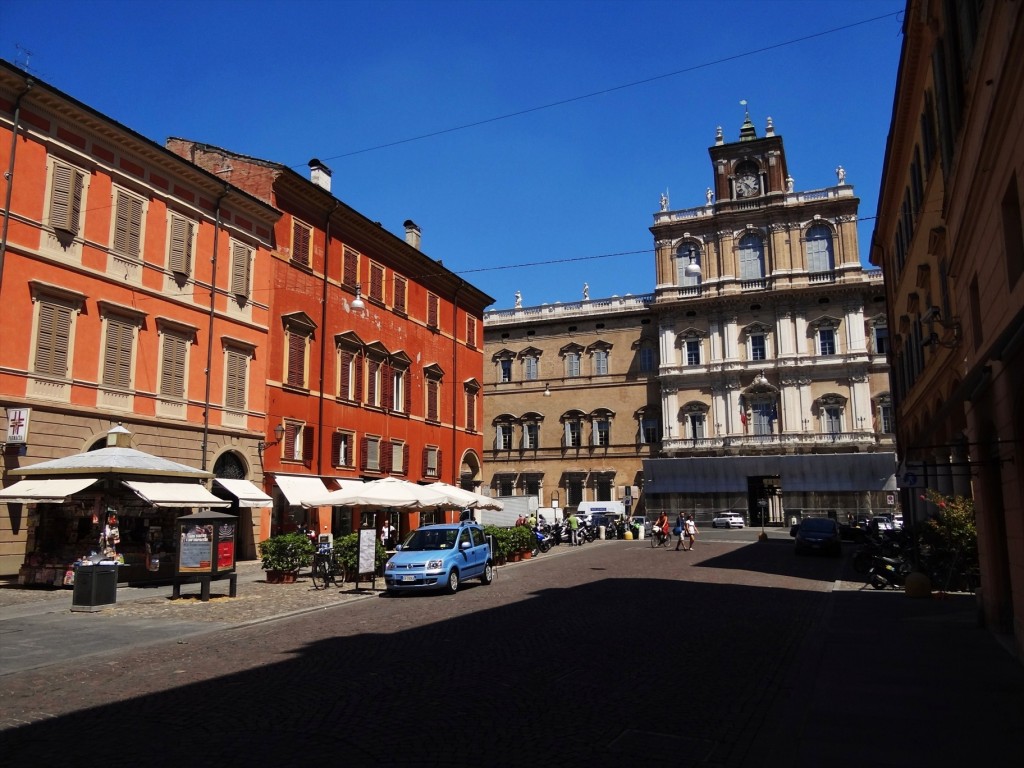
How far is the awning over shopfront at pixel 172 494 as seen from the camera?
1964 cm

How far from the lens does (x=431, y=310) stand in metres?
40.5

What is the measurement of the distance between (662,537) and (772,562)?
9.41m

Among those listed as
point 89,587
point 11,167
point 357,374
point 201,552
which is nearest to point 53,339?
point 11,167

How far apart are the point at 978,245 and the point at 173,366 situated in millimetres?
21462

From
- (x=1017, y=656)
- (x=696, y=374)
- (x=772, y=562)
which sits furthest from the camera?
(x=696, y=374)

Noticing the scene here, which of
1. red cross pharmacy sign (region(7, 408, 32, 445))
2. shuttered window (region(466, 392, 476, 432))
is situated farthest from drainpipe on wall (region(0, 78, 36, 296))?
shuttered window (region(466, 392, 476, 432))

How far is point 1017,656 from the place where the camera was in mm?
10430

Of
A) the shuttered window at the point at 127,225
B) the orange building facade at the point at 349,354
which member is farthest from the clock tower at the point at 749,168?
the shuttered window at the point at 127,225

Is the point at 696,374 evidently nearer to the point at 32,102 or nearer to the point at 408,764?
the point at 32,102

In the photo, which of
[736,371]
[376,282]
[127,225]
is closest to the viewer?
[127,225]

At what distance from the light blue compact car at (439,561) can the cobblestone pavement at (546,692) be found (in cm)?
276

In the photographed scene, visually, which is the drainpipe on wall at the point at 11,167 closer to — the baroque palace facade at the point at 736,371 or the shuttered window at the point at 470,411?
the shuttered window at the point at 470,411

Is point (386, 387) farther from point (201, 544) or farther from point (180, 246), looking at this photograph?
point (201, 544)

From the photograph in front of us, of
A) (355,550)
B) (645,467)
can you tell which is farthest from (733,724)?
(645,467)
